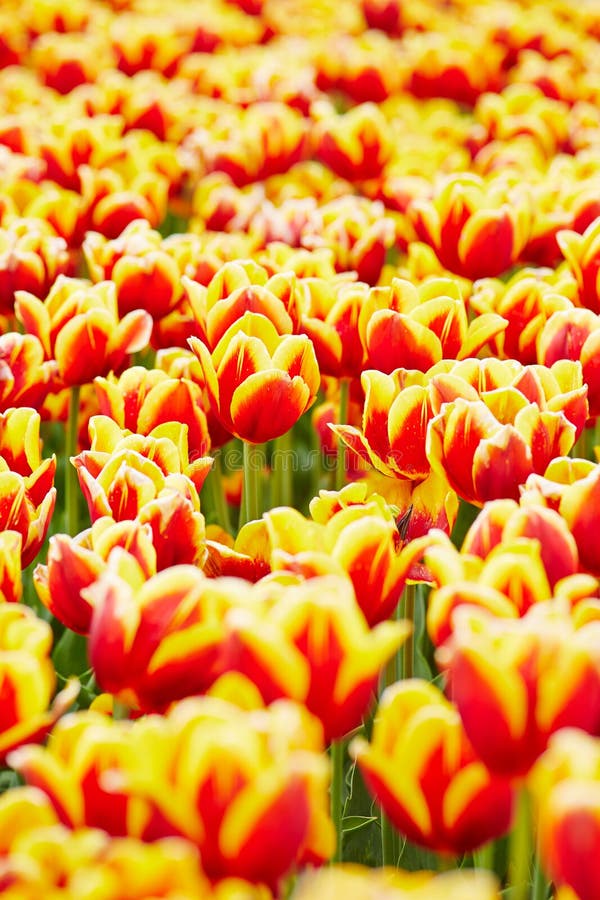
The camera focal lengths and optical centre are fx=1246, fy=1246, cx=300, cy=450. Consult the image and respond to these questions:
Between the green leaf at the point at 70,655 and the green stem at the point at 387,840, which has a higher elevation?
the green stem at the point at 387,840

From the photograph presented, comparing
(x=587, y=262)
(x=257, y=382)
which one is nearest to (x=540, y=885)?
(x=257, y=382)

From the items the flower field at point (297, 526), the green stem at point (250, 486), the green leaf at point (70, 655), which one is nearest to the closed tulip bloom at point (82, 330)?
the flower field at point (297, 526)

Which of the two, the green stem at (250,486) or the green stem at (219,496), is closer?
the green stem at (250,486)

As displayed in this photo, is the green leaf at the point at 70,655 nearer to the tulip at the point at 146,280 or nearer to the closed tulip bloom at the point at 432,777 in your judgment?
the tulip at the point at 146,280

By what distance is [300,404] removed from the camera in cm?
135

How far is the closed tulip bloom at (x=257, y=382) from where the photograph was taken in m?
1.32

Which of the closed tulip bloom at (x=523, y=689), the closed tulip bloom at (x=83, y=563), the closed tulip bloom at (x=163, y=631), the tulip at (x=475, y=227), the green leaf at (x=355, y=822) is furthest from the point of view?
the tulip at (x=475, y=227)

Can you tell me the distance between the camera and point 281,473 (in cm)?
174

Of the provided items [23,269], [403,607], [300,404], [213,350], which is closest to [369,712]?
[403,607]

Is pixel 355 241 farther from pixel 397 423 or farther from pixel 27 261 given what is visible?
pixel 397 423

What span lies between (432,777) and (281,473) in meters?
0.93

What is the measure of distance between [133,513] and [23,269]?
78 centimetres

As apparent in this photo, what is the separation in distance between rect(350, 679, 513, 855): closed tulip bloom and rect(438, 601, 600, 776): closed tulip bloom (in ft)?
0.08

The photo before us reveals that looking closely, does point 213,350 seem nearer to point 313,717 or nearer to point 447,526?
point 447,526
